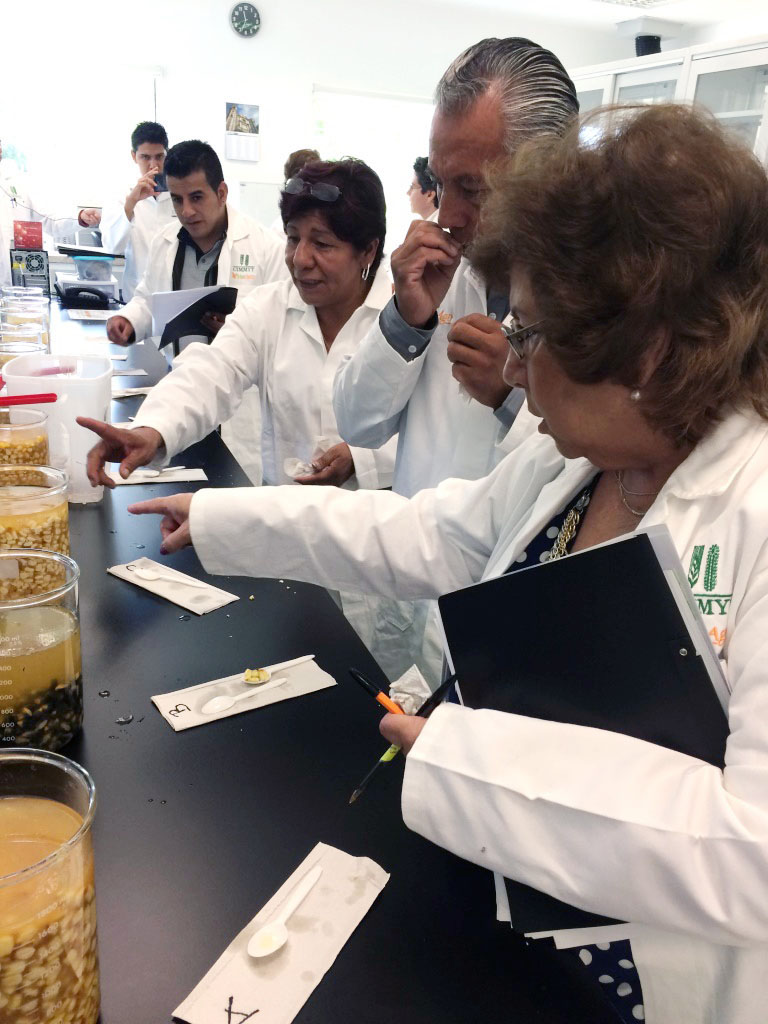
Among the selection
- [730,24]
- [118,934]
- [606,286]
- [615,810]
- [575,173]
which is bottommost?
[118,934]

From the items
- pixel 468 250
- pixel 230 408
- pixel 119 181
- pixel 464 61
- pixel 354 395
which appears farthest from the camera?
pixel 119 181

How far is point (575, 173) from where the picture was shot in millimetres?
781

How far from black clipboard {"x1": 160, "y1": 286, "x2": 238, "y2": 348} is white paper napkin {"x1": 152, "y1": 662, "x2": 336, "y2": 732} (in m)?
1.95

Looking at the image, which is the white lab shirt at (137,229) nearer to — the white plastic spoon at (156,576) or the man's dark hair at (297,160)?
the man's dark hair at (297,160)

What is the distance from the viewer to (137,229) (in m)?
4.96

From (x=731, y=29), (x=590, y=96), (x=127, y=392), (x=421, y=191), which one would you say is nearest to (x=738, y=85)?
(x=590, y=96)

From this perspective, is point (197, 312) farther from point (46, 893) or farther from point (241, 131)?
point (241, 131)

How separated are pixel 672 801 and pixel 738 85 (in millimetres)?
6006

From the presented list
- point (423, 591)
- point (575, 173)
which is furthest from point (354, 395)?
point (575, 173)

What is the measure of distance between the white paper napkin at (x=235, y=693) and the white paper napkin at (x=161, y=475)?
86cm

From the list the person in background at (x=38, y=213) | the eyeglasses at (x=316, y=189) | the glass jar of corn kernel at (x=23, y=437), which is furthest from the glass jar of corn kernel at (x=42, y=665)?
the person in background at (x=38, y=213)

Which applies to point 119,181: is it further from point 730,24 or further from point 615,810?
point 615,810

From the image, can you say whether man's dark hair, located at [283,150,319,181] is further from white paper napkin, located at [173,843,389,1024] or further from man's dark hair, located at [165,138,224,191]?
white paper napkin, located at [173,843,389,1024]

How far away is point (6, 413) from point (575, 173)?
1.01 m
